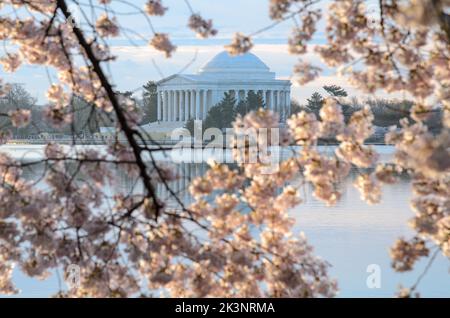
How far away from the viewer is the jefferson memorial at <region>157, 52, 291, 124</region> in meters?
63.8

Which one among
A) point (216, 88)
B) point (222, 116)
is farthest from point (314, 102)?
point (216, 88)

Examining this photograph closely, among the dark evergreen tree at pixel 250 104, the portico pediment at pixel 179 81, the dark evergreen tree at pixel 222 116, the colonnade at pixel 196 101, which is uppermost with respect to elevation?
the portico pediment at pixel 179 81

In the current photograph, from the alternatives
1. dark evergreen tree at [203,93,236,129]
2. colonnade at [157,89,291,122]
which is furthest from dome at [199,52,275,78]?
dark evergreen tree at [203,93,236,129]

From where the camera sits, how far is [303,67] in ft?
17.1

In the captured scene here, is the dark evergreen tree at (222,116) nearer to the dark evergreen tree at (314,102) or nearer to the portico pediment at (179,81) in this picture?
the dark evergreen tree at (314,102)

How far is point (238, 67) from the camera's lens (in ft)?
220

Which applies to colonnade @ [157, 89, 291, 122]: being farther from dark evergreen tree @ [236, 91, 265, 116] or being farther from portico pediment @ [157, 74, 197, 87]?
dark evergreen tree @ [236, 91, 265, 116]

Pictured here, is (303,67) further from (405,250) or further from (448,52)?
(405,250)

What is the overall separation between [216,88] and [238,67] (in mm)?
4189

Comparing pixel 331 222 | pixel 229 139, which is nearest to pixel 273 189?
pixel 229 139

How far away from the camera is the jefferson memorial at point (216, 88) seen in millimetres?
63812

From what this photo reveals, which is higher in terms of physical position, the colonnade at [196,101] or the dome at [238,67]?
the dome at [238,67]

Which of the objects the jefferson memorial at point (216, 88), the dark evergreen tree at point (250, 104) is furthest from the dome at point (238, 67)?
the dark evergreen tree at point (250, 104)
